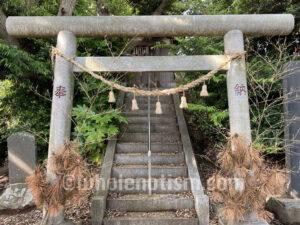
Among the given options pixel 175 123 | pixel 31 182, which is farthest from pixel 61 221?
pixel 175 123

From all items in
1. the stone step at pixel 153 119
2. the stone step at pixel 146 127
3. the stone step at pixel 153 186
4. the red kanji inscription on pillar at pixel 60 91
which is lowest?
the stone step at pixel 153 186

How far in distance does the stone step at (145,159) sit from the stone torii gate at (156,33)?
169cm

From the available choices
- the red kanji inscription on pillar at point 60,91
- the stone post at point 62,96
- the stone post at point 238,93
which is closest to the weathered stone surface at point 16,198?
the stone post at point 62,96

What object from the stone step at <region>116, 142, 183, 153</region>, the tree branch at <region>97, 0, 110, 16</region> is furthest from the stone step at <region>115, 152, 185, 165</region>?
the tree branch at <region>97, 0, 110, 16</region>

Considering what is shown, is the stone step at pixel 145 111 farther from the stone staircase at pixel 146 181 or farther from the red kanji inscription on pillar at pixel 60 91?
the red kanji inscription on pillar at pixel 60 91

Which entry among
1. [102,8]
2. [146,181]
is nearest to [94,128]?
[146,181]

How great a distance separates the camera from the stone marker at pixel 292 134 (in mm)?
3832

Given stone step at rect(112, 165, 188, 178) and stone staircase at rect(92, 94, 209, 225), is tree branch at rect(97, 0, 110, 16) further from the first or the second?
stone step at rect(112, 165, 188, 178)

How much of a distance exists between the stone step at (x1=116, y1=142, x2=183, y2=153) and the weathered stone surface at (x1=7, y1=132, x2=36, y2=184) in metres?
1.93

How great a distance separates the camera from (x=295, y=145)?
154 inches

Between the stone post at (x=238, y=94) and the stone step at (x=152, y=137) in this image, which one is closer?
the stone post at (x=238, y=94)

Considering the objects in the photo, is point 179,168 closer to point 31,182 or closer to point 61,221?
point 61,221

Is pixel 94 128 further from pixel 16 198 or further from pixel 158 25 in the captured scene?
pixel 158 25

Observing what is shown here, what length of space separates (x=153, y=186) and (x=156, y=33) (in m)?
2.98
